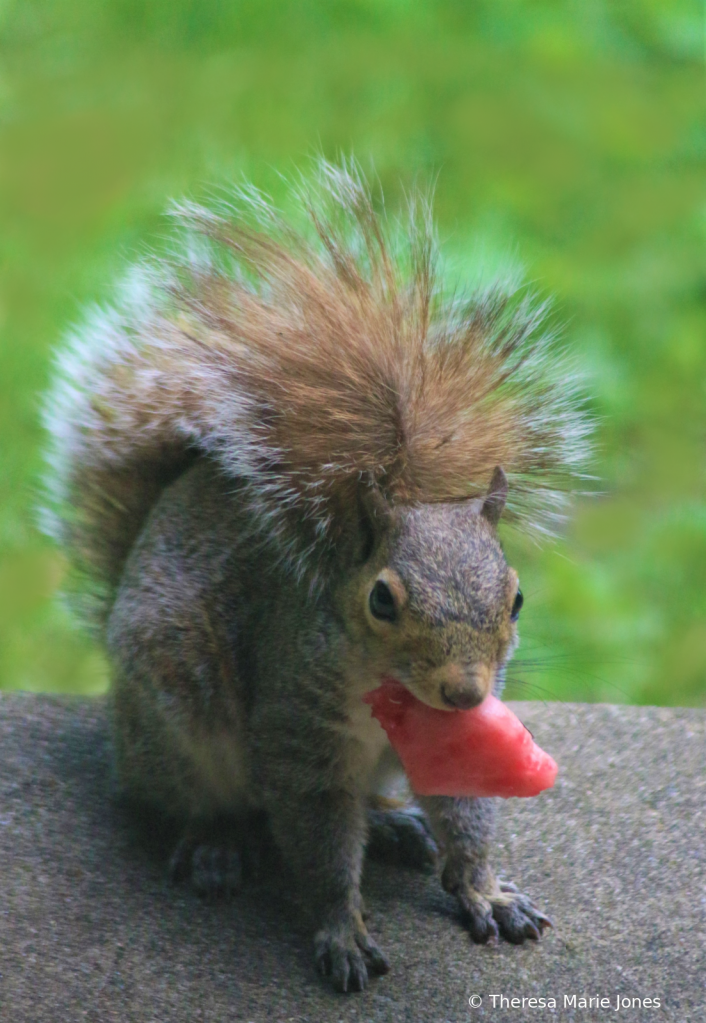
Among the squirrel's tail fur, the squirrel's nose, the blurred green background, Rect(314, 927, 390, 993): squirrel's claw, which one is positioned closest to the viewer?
the squirrel's nose

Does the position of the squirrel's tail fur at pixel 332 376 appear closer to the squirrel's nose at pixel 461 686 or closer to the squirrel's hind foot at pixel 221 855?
the squirrel's nose at pixel 461 686

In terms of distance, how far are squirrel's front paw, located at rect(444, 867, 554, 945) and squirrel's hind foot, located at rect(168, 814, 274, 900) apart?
0.26 metres

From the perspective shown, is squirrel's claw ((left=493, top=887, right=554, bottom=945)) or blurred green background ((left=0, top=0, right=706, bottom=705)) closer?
squirrel's claw ((left=493, top=887, right=554, bottom=945))

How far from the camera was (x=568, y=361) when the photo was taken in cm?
165

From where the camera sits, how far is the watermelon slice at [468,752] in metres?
1.29

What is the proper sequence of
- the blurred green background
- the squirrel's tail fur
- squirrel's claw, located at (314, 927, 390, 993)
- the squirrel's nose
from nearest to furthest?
the squirrel's nose, squirrel's claw, located at (314, 927, 390, 993), the squirrel's tail fur, the blurred green background

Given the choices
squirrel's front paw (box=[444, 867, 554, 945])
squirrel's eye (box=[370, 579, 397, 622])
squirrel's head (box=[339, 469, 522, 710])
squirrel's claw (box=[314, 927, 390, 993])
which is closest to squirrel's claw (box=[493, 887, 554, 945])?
squirrel's front paw (box=[444, 867, 554, 945])

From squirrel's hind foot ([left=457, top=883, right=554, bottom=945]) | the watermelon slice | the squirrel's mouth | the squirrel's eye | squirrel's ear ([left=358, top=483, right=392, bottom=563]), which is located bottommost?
squirrel's hind foot ([left=457, top=883, right=554, bottom=945])

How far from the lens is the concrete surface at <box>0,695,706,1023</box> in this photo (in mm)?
1306

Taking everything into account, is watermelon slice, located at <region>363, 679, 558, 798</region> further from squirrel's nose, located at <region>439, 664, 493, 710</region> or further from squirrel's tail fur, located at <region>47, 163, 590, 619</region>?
squirrel's tail fur, located at <region>47, 163, 590, 619</region>

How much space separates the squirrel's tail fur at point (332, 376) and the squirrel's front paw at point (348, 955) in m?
0.39

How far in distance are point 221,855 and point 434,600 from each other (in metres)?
0.49

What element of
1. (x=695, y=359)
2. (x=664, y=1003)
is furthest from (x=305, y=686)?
(x=695, y=359)

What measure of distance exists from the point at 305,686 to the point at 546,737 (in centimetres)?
62
